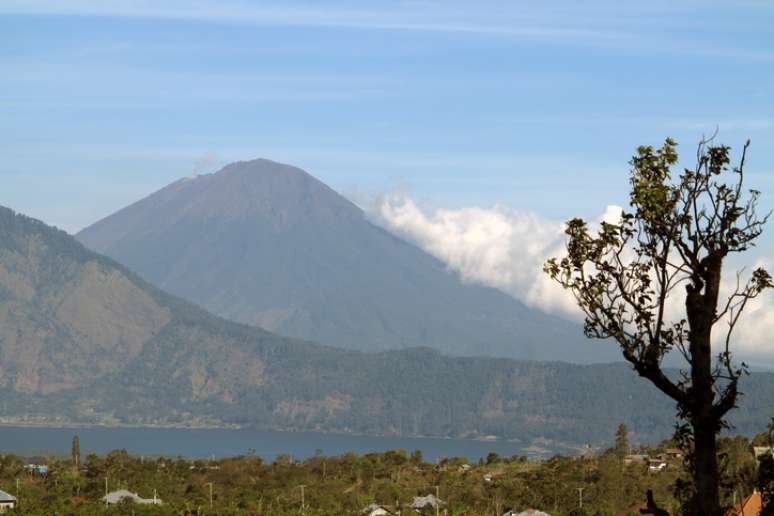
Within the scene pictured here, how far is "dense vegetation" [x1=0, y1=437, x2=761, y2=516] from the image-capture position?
92000mm

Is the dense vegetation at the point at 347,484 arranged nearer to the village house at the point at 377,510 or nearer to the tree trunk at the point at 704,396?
the village house at the point at 377,510

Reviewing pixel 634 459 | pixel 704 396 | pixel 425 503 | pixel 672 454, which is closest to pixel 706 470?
pixel 704 396

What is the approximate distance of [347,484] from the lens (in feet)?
379

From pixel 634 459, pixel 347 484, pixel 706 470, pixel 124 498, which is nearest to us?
pixel 706 470

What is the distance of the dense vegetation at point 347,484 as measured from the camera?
92000 mm

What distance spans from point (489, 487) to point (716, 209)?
3766 inches

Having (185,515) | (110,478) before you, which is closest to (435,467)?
(110,478)

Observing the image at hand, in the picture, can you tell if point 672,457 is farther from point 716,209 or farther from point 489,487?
point 716,209

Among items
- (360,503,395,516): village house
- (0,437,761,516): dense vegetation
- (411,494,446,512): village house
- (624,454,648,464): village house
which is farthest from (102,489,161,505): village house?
(624,454,648,464): village house

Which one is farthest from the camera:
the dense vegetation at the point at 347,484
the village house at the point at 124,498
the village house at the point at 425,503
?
the village house at the point at 425,503

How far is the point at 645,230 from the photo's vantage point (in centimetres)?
1509

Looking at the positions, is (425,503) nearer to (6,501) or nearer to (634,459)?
(6,501)

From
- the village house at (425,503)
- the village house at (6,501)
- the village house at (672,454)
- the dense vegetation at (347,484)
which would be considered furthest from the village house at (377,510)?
the village house at (672,454)

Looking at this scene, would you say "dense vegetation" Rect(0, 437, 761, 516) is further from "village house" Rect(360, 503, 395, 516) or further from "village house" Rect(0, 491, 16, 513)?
"village house" Rect(0, 491, 16, 513)
